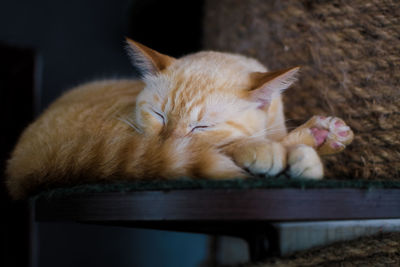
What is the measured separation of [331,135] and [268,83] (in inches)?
10.4

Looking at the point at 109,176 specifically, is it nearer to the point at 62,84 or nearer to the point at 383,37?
the point at 383,37

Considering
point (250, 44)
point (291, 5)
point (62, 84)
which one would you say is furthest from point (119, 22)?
point (291, 5)

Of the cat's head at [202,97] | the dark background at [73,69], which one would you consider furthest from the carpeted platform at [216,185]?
the dark background at [73,69]

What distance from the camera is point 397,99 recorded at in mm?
989

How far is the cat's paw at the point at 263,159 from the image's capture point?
0.80 m

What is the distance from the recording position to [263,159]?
800mm

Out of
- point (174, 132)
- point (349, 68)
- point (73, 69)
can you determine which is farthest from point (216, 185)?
point (73, 69)

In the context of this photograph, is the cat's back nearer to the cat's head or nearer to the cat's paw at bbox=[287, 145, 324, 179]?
the cat's head

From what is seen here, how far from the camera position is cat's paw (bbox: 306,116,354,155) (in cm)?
101

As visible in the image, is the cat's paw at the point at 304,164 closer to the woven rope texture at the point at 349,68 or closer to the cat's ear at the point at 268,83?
the cat's ear at the point at 268,83

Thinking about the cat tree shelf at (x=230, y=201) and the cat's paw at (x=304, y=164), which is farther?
the cat's paw at (x=304, y=164)

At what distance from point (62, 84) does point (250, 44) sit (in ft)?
4.16

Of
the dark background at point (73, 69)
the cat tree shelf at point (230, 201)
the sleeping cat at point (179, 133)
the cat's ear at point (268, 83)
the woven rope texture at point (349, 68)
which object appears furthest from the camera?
the dark background at point (73, 69)

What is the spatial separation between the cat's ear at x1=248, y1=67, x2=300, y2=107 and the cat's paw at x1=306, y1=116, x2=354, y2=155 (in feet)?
0.53
